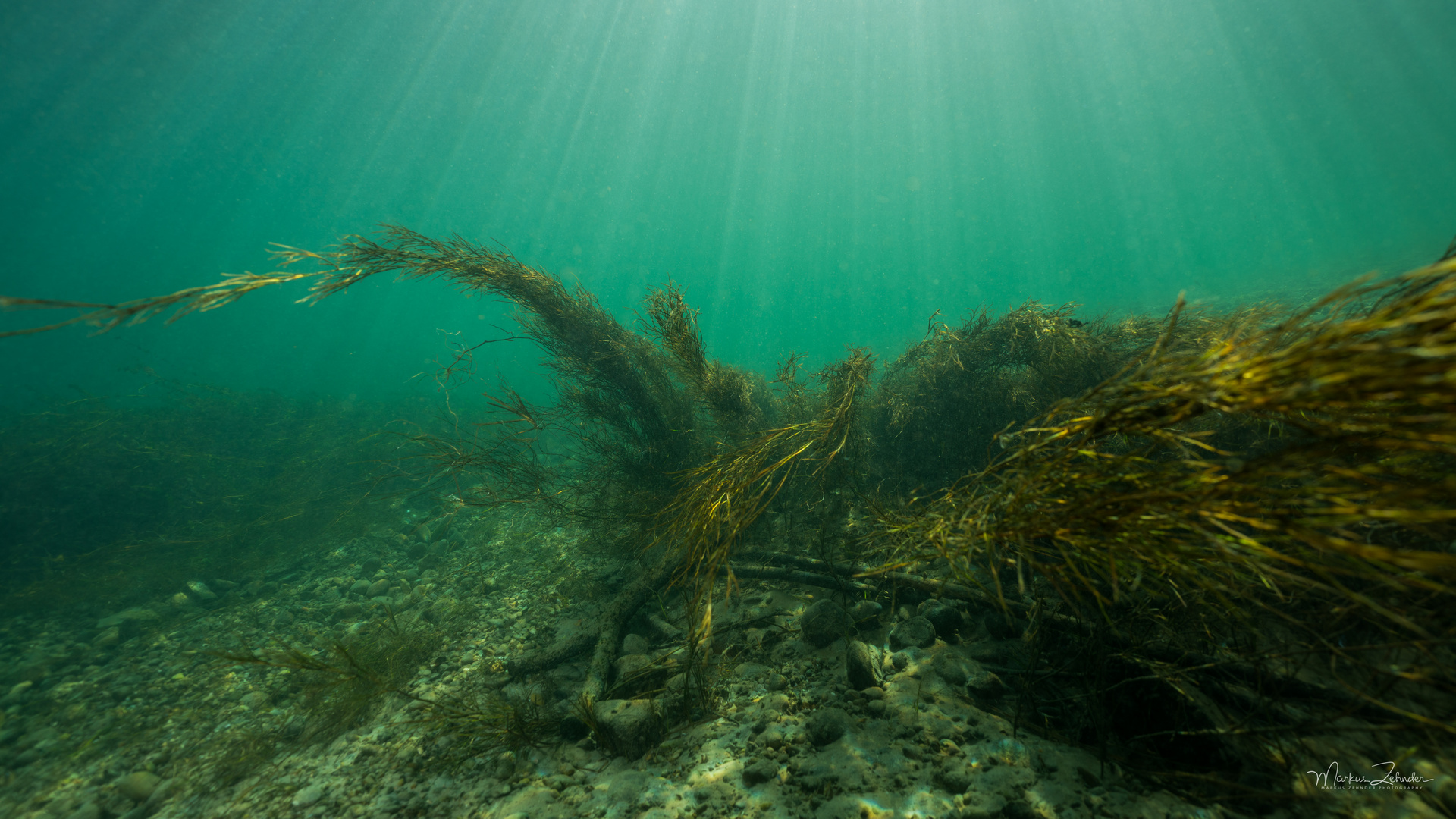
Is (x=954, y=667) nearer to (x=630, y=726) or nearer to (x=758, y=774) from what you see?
(x=758, y=774)

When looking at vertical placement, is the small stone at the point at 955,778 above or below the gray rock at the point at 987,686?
below

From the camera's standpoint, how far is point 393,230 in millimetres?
4531

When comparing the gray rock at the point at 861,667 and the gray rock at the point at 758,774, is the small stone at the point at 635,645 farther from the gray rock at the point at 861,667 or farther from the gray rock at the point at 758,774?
the gray rock at the point at 861,667

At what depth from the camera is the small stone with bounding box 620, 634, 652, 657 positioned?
3775mm

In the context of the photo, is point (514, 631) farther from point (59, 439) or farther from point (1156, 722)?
point (59, 439)

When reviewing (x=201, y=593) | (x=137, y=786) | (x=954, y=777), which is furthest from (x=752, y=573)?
(x=201, y=593)

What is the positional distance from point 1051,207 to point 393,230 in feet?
526

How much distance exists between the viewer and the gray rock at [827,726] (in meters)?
2.56

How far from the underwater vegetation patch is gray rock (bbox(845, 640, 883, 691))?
0.58m

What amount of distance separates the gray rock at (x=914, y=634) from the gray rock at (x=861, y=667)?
0.97ft

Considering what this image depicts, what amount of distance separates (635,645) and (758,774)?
170cm

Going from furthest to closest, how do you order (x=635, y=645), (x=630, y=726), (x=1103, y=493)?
(x=635, y=645) → (x=630, y=726) → (x=1103, y=493)

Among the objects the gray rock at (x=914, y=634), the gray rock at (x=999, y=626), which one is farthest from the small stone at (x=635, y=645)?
the gray rock at (x=999, y=626)

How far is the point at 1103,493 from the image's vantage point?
5.48ft
